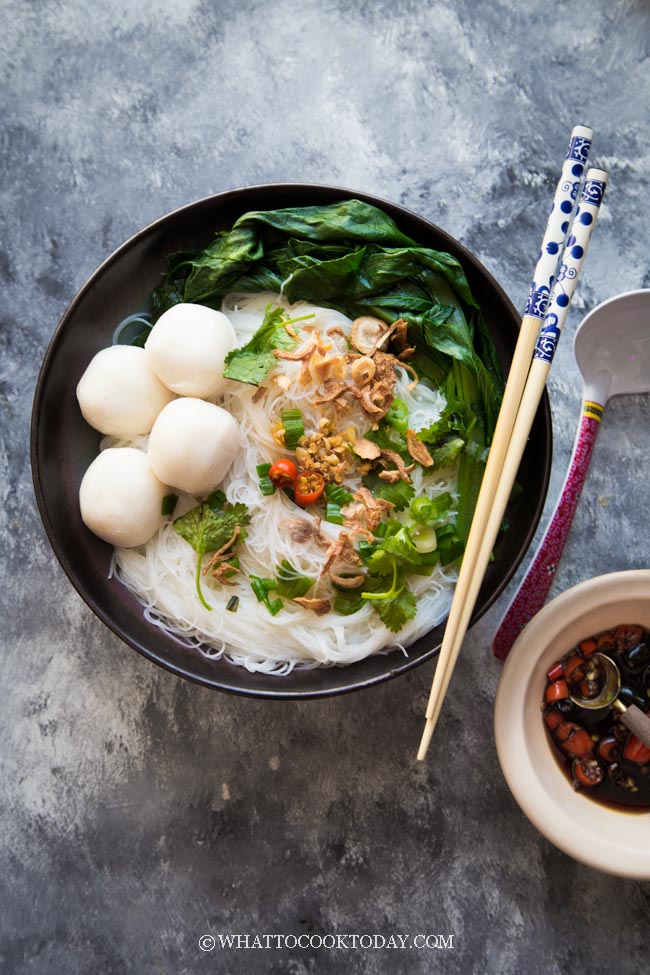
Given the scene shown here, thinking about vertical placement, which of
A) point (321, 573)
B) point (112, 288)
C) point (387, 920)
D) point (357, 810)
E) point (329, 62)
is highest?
point (329, 62)

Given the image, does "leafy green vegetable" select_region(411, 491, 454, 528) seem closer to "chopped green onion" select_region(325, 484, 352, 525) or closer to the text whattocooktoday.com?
"chopped green onion" select_region(325, 484, 352, 525)

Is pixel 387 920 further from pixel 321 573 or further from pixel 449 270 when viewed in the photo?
pixel 449 270

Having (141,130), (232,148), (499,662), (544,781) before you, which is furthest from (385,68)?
(544,781)

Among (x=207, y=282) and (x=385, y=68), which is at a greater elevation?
(x=385, y=68)

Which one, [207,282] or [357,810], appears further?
[357,810]

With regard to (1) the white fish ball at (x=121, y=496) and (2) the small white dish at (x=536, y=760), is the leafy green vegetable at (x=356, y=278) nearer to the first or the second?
(1) the white fish ball at (x=121, y=496)

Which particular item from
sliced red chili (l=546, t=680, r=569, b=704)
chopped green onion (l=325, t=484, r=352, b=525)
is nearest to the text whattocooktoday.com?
sliced red chili (l=546, t=680, r=569, b=704)
